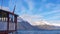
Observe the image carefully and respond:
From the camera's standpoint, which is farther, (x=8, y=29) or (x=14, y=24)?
(x=14, y=24)

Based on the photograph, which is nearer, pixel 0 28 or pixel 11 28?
pixel 0 28

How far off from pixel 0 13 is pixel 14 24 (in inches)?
162

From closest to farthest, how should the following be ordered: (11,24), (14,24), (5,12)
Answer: (5,12), (11,24), (14,24)

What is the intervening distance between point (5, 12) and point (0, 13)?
662mm

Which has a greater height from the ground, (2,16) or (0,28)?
(2,16)

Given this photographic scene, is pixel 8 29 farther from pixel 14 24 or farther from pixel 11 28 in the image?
pixel 14 24

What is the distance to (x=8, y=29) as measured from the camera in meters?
22.2

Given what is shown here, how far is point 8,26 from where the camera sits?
22.2m

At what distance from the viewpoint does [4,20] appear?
74.1 ft

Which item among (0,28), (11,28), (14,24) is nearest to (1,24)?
(0,28)

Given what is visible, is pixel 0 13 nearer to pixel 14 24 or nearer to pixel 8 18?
pixel 8 18

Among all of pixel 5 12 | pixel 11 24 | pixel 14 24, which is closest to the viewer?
pixel 5 12

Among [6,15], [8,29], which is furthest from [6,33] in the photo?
[6,15]

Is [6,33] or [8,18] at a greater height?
[8,18]
